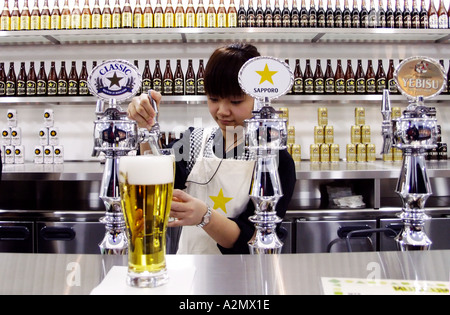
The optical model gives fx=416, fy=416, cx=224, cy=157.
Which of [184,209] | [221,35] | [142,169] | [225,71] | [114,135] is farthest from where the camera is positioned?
[221,35]

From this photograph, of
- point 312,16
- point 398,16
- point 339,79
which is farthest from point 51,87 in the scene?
point 398,16

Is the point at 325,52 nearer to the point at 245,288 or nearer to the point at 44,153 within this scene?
the point at 44,153

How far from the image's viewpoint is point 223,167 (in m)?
1.21

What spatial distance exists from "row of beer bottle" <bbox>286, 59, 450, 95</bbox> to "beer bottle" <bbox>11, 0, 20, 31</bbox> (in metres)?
2.01

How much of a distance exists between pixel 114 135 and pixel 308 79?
260cm

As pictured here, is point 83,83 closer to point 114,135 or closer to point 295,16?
point 295,16

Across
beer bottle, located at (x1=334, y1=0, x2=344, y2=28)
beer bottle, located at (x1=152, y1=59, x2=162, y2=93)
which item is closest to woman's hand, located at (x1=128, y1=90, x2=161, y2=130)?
beer bottle, located at (x1=152, y1=59, x2=162, y2=93)

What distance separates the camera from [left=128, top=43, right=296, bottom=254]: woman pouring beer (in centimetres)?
98

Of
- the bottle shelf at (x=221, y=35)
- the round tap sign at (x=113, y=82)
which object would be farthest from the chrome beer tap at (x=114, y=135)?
the bottle shelf at (x=221, y=35)

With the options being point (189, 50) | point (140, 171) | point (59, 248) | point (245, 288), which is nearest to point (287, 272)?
point (245, 288)

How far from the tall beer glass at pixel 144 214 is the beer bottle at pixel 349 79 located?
2760mm

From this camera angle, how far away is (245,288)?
0.47 m

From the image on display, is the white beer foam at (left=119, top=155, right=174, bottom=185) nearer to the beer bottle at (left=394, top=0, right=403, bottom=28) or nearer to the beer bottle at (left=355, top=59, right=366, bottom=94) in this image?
the beer bottle at (left=355, top=59, right=366, bottom=94)
